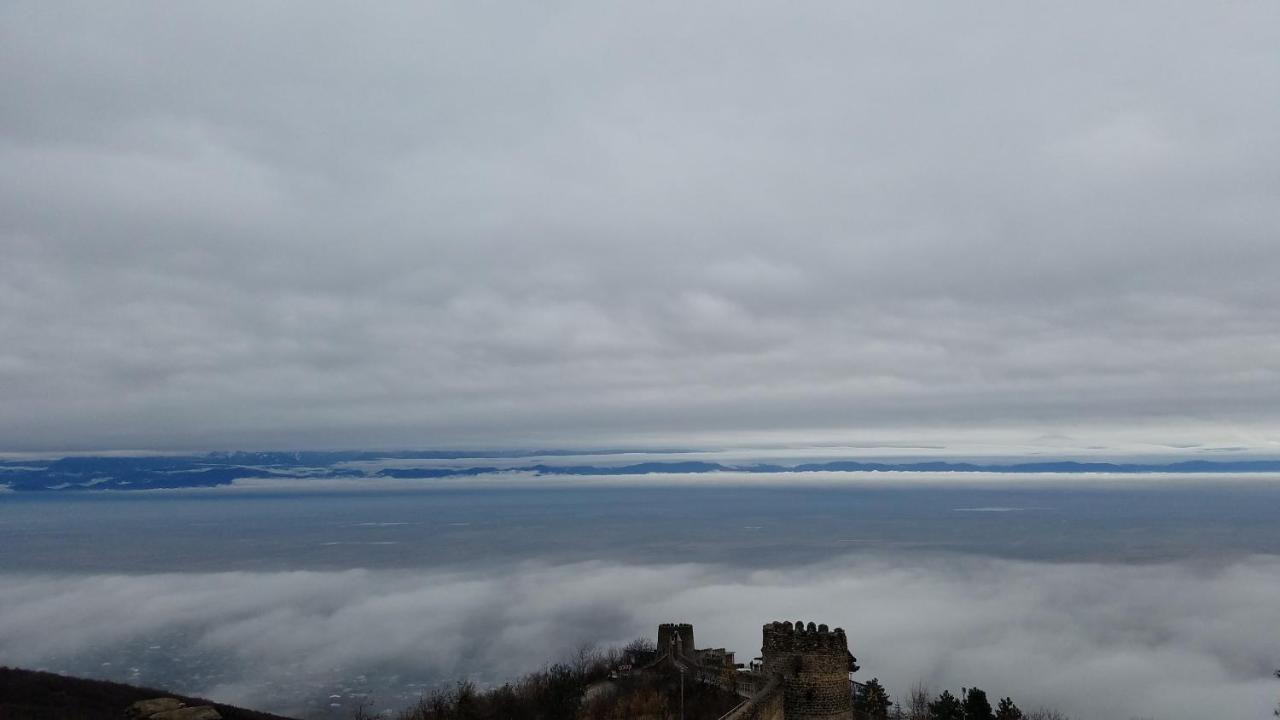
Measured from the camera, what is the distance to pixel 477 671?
328ft

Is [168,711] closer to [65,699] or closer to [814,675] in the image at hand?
[65,699]

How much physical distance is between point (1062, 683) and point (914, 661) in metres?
17.4

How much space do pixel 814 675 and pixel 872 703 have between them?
29577mm

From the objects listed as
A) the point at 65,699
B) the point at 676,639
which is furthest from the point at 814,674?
the point at 65,699

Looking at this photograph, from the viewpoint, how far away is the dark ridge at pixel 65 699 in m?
48.1

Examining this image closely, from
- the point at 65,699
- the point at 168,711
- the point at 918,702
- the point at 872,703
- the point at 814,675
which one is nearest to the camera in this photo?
the point at 814,675

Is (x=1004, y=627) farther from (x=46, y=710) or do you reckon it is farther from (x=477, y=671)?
(x=46, y=710)

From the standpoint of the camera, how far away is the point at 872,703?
5878cm

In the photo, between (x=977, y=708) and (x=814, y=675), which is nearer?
(x=814, y=675)

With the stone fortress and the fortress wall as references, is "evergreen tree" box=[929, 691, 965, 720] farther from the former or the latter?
the fortress wall

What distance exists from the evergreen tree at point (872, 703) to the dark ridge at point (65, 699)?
4257 cm

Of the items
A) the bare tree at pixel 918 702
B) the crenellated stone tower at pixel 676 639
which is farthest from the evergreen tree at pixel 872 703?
the crenellated stone tower at pixel 676 639

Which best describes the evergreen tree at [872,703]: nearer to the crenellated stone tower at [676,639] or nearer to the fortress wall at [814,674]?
the crenellated stone tower at [676,639]

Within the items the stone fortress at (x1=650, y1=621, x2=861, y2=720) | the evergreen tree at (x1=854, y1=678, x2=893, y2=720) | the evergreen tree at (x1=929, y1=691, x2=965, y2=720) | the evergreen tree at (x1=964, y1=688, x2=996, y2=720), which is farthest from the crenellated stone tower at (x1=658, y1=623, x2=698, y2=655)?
the stone fortress at (x1=650, y1=621, x2=861, y2=720)
